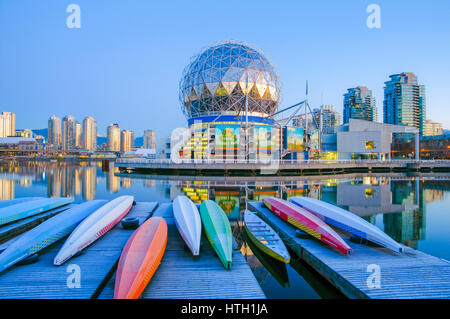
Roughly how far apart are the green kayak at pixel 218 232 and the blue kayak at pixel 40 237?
5.22 m

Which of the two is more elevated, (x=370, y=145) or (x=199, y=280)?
(x=370, y=145)

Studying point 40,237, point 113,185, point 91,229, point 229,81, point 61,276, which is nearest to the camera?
point 61,276

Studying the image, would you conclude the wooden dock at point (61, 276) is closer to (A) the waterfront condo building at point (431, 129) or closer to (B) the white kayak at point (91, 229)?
(B) the white kayak at point (91, 229)

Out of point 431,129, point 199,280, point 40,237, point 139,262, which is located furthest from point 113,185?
point 431,129

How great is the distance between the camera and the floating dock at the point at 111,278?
565 cm

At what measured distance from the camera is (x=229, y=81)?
51406mm

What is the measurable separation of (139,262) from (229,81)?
161 ft

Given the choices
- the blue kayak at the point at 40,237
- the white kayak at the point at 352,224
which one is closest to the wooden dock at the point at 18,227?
the blue kayak at the point at 40,237

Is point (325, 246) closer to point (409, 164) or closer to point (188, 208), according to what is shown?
point (188, 208)

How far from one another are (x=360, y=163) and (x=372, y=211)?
4030cm

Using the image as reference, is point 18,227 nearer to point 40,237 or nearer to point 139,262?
point 40,237

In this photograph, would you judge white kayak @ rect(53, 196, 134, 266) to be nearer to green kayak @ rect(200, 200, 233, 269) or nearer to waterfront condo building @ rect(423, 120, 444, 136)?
green kayak @ rect(200, 200, 233, 269)
